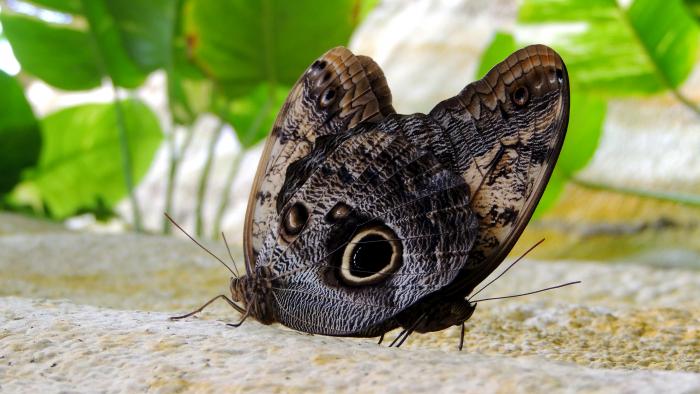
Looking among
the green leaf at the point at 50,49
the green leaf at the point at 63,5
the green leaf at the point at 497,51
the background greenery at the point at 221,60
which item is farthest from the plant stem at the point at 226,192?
the green leaf at the point at 497,51

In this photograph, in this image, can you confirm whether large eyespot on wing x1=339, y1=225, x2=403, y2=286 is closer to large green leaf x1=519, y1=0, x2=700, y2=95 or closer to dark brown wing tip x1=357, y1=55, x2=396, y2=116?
dark brown wing tip x1=357, y1=55, x2=396, y2=116

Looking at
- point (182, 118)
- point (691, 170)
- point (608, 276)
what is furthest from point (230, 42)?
point (691, 170)

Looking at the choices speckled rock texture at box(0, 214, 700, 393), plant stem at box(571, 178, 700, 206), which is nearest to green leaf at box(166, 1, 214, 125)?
speckled rock texture at box(0, 214, 700, 393)

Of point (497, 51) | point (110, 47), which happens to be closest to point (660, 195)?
point (497, 51)

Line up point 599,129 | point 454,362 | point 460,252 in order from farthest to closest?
point 599,129, point 460,252, point 454,362

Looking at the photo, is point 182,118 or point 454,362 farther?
point 182,118

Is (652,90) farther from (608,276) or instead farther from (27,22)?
(27,22)
